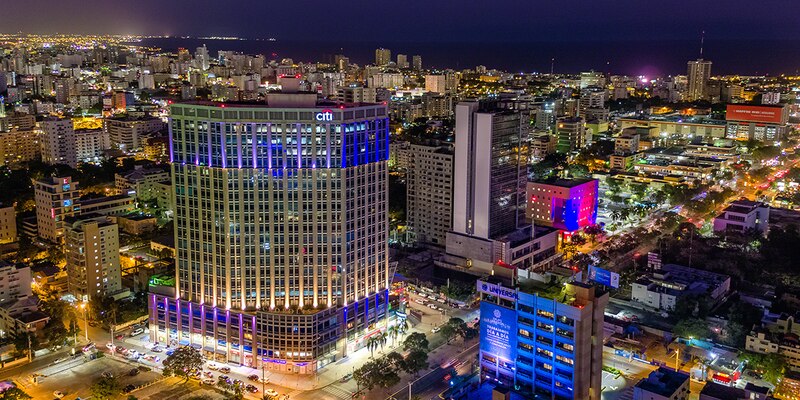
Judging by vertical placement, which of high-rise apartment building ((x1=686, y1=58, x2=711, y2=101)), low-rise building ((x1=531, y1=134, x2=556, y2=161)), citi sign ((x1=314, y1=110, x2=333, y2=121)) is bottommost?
low-rise building ((x1=531, y1=134, x2=556, y2=161))

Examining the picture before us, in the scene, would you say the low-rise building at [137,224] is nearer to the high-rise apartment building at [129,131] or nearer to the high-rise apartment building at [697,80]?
the high-rise apartment building at [129,131]

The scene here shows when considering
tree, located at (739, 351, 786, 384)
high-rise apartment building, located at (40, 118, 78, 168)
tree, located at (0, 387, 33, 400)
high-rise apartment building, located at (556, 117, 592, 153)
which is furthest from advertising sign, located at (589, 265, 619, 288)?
high-rise apartment building, located at (40, 118, 78, 168)

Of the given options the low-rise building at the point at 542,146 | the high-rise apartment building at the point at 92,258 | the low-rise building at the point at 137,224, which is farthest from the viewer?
the low-rise building at the point at 542,146

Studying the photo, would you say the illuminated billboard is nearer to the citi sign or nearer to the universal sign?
the citi sign

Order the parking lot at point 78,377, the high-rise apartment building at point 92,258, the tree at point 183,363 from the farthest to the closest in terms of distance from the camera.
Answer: the high-rise apartment building at point 92,258 < the tree at point 183,363 < the parking lot at point 78,377

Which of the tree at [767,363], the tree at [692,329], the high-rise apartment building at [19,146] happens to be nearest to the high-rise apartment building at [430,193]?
the tree at [692,329]

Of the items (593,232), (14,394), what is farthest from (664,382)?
(593,232)

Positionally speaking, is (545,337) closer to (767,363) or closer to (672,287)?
(767,363)
